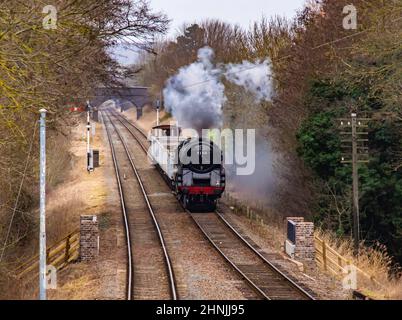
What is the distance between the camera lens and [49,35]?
17766 millimetres

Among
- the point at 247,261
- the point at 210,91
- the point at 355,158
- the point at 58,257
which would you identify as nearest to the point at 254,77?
the point at 210,91

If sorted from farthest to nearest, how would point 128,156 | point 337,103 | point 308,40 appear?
point 128,156 → point 308,40 → point 337,103

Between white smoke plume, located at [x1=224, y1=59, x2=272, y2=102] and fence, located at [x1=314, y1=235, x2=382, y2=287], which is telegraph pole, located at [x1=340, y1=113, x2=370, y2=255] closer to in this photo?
fence, located at [x1=314, y1=235, x2=382, y2=287]

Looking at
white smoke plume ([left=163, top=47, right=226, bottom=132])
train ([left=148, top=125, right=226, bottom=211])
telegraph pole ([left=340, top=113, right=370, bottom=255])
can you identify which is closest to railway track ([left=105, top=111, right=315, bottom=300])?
train ([left=148, top=125, right=226, bottom=211])

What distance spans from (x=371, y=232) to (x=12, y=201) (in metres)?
15.4

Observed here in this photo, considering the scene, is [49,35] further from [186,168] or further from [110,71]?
[186,168]

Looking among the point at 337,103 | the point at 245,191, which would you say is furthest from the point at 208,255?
the point at 245,191

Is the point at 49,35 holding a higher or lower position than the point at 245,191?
higher

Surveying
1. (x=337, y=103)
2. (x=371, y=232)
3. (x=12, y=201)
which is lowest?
(x=371, y=232)

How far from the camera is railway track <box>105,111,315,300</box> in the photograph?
61.6 feet

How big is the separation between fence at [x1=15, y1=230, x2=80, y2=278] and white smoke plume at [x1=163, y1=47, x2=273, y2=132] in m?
23.5

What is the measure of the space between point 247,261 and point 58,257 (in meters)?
5.89

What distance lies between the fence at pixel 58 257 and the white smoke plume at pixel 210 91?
23.5 m

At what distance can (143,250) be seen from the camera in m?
24.3
